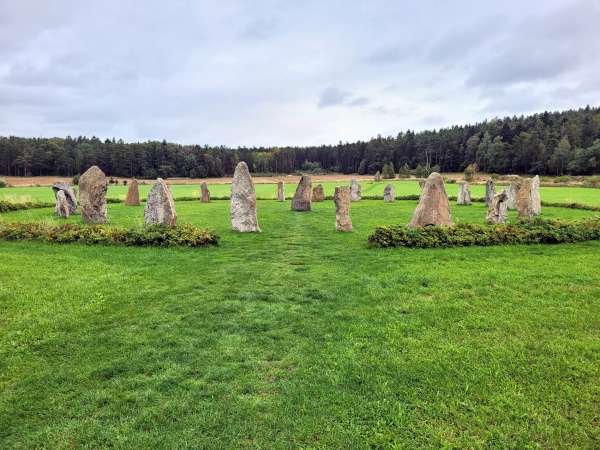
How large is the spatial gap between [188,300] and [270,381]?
11.2 ft

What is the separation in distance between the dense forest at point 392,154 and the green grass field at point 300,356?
262ft

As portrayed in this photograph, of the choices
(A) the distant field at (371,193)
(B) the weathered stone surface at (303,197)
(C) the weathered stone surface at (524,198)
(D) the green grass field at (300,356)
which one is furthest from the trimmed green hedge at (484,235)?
(A) the distant field at (371,193)

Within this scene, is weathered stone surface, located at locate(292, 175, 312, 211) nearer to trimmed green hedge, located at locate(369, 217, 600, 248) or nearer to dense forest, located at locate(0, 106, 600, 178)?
trimmed green hedge, located at locate(369, 217, 600, 248)

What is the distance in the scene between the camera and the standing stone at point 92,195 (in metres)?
17.0

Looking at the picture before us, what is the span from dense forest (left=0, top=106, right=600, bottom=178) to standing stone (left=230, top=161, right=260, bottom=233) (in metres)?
76.4

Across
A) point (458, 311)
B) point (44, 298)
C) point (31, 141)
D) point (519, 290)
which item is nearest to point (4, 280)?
point (44, 298)

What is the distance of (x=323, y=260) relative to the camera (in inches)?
428

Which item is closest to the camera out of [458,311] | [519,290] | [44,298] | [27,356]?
[27,356]

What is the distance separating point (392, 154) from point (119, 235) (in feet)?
354

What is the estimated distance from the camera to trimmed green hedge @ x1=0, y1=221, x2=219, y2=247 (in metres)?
12.6

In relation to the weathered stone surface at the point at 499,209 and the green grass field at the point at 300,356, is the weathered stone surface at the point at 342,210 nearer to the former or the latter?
the green grass field at the point at 300,356

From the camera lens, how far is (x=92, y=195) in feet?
56.3

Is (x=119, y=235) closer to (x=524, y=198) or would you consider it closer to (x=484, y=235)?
(x=484, y=235)

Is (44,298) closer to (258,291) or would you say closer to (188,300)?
(188,300)
